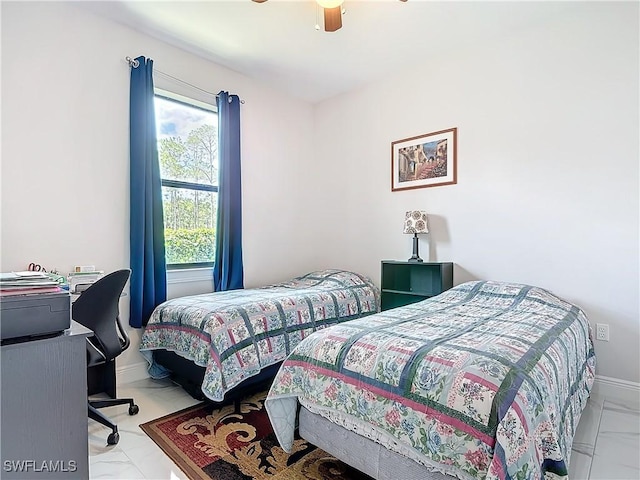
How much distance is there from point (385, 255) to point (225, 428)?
2.20 meters

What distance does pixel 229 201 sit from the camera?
3.36 meters

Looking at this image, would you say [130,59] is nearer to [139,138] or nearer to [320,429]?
[139,138]

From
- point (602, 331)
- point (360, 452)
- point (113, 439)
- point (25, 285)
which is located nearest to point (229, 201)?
point (113, 439)

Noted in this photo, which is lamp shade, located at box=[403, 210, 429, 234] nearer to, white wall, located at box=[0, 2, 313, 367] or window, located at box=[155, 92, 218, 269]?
window, located at box=[155, 92, 218, 269]

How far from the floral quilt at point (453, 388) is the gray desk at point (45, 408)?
0.83 meters

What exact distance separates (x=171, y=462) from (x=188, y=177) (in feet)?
7.40

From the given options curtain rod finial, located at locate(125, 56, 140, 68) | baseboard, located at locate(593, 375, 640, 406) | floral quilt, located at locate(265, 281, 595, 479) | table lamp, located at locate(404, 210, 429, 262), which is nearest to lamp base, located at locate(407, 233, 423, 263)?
table lamp, located at locate(404, 210, 429, 262)

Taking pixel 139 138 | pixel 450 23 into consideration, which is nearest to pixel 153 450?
pixel 139 138

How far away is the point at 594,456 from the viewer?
182 centimetres

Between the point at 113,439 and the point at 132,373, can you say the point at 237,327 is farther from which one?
the point at 132,373

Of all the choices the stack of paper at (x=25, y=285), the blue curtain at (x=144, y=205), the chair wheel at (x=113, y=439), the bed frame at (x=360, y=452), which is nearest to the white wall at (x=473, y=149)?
the blue curtain at (x=144, y=205)

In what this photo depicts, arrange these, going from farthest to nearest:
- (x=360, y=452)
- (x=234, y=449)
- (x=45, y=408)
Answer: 1. (x=234, y=449)
2. (x=360, y=452)
3. (x=45, y=408)

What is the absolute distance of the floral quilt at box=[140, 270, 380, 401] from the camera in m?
2.22

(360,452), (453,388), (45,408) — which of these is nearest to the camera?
(45,408)
